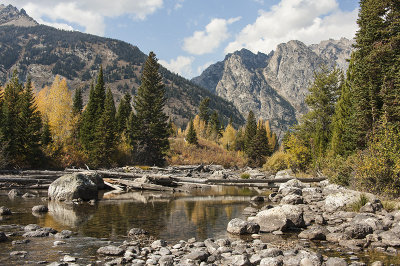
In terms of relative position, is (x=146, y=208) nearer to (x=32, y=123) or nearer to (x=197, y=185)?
(x=197, y=185)

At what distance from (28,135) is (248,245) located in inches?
1208

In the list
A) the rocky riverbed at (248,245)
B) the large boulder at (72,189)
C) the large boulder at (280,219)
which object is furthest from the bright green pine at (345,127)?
the large boulder at (72,189)

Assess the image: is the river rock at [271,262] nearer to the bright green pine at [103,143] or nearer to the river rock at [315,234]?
the river rock at [315,234]

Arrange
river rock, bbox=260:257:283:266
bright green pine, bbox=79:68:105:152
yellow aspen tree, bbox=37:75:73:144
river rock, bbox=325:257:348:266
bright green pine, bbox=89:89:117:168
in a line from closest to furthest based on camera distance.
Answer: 1. river rock, bbox=325:257:348:266
2. river rock, bbox=260:257:283:266
3. yellow aspen tree, bbox=37:75:73:144
4. bright green pine, bbox=89:89:117:168
5. bright green pine, bbox=79:68:105:152

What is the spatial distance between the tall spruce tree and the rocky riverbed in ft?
122

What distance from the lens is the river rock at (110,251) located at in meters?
8.56

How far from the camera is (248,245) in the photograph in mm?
9539

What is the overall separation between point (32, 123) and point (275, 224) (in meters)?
30.8

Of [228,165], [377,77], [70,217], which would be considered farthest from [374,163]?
[228,165]

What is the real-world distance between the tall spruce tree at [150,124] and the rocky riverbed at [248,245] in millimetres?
37270

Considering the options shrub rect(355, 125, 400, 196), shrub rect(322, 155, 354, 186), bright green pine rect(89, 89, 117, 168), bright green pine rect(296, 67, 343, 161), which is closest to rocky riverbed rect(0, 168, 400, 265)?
shrub rect(355, 125, 400, 196)

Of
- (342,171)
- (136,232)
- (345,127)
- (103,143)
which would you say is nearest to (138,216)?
(136,232)

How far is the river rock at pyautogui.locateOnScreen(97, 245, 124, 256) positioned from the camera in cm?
856

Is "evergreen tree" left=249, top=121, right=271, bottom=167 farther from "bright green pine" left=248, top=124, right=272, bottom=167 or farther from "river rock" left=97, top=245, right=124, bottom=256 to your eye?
"river rock" left=97, top=245, right=124, bottom=256
